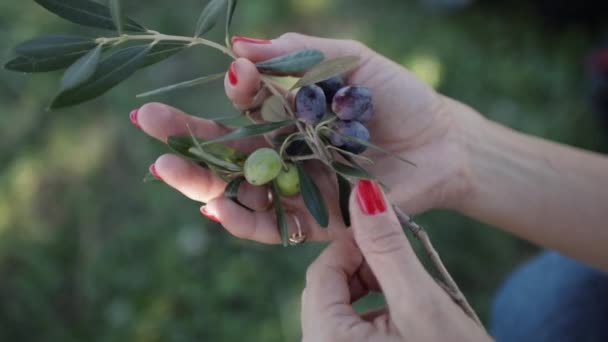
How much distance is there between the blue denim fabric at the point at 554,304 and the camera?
1401 millimetres

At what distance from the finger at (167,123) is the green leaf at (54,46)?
0.75 ft

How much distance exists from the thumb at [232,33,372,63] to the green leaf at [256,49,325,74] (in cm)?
4

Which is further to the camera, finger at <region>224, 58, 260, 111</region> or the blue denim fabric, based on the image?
the blue denim fabric

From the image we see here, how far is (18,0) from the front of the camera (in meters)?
2.82

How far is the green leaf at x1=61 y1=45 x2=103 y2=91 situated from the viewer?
901 millimetres

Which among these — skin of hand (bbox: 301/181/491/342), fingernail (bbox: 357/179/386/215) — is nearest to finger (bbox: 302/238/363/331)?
skin of hand (bbox: 301/181/491/342)

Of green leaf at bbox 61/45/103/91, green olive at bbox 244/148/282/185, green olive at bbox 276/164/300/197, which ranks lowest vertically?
green olive at bbox 276/164/300/197

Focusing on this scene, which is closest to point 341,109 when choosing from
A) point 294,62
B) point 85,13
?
point 294,62

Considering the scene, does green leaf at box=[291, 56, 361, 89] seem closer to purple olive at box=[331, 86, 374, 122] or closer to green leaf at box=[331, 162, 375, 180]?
purple olive at box=[331, 86, 374, 122]

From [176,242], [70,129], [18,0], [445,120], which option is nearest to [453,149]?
[445,120]

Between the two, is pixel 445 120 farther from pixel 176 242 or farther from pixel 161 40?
pixel 176 242

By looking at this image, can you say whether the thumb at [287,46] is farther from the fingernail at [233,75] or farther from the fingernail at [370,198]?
the fingernail at [370,198]

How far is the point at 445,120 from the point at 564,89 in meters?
1.54

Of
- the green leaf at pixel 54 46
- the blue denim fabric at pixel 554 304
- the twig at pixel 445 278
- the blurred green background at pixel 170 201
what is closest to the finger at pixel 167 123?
the green leaf at pixel 54 46
